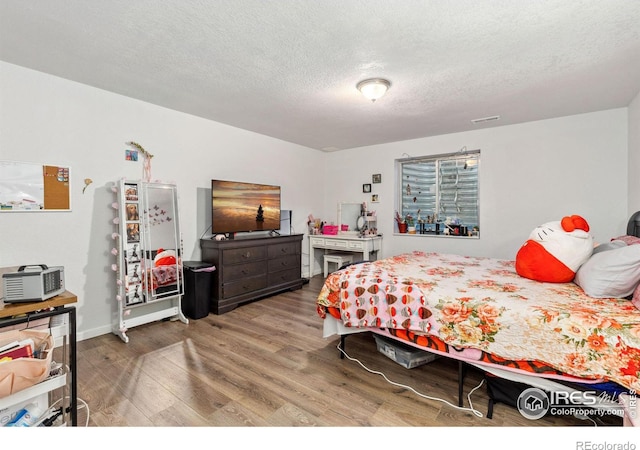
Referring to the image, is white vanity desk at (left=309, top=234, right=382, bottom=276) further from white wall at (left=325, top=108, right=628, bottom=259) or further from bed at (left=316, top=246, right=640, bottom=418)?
bed at (left=316, top=246, right=640, bottom=418)

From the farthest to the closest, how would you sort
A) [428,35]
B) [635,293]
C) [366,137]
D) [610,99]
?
[366,137]
[610,99]
[428,35]
[635,293]

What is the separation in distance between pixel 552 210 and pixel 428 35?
3.03 meters

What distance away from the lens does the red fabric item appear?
217 cm

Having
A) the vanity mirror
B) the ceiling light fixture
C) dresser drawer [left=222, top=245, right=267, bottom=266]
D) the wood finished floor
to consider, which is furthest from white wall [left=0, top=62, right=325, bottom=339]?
the vanity mirror

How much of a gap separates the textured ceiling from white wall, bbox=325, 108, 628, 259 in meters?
0.34

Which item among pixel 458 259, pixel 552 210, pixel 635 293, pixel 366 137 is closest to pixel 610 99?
pixel 552 210

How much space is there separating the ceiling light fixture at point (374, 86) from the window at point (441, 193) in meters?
2.31

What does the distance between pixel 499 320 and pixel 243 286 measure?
9.51 ft

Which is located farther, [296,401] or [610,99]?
[610,99]

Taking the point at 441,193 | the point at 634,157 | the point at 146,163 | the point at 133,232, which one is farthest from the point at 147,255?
the point at 634,157

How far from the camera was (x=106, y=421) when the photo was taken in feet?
5.77

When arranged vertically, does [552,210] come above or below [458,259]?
above
